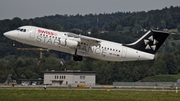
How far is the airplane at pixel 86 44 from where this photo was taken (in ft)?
219

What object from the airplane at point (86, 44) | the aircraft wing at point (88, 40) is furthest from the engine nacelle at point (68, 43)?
the aircraft wing at point (88, 40)

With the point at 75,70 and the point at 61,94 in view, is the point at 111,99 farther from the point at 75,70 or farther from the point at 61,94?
the point at 75,70

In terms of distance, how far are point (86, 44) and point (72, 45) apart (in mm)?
1859

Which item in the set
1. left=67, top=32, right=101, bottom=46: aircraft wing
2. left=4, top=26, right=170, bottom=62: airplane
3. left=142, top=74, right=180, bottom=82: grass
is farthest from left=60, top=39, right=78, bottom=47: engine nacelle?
left=142, top=74, right=180, bottom=82: grass

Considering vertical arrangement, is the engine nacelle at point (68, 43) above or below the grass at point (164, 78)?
above

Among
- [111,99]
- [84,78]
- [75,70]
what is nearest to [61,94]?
[111,99]

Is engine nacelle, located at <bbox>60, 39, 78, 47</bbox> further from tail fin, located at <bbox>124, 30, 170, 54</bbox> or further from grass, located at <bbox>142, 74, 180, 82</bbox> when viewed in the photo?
grass, located at <bbox>142, 74, 180, 82</bbox>

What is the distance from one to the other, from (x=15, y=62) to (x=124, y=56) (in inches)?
2559

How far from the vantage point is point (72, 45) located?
6738 centimetres

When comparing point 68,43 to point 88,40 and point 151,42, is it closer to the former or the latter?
point 88,40

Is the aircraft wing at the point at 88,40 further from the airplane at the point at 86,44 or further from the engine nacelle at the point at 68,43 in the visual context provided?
the engine nacelle at the point at 68,43

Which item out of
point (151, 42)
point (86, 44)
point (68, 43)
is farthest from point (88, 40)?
point (151, 42)

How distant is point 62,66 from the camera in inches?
4906

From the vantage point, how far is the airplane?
66.8m
